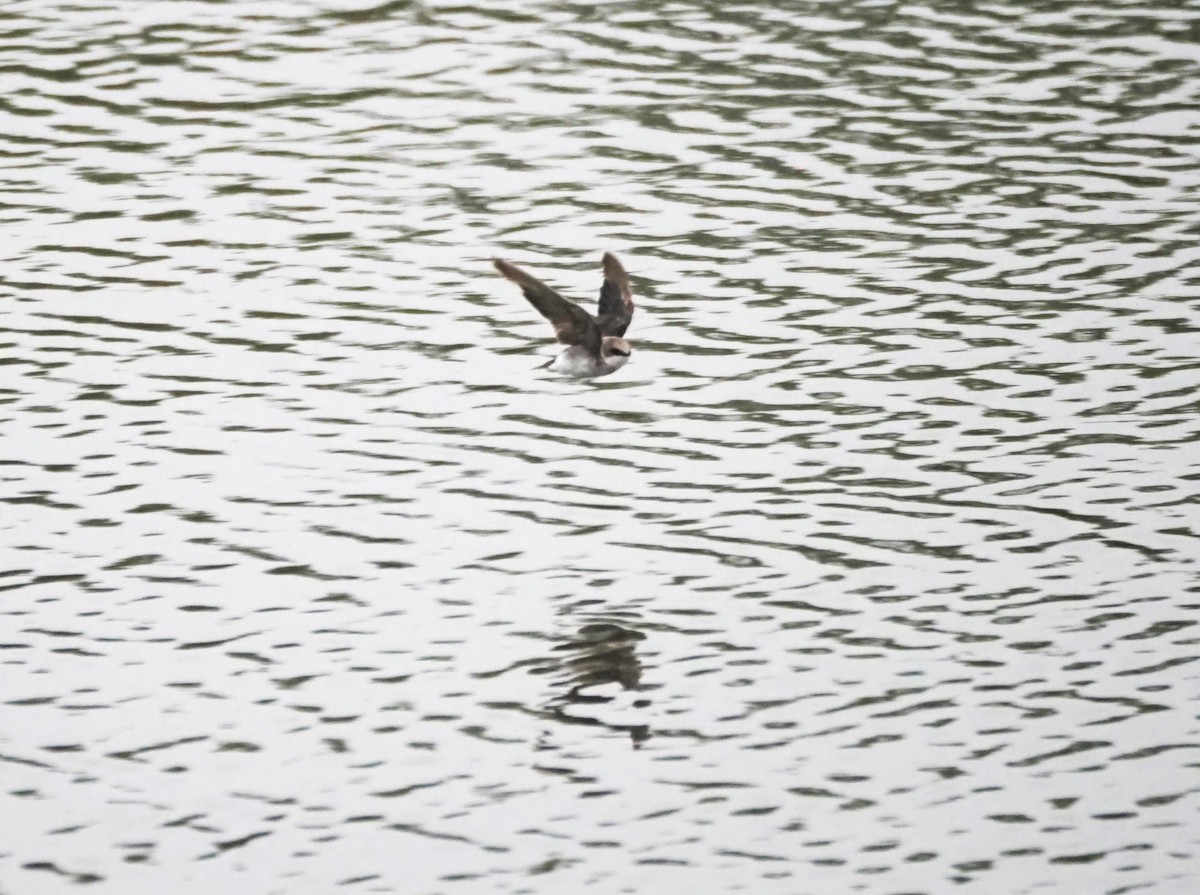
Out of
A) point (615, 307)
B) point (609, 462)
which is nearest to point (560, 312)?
point (615, 307)

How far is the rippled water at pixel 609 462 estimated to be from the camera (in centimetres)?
1420

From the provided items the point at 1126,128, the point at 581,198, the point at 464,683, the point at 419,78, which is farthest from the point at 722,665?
the point at 419,78

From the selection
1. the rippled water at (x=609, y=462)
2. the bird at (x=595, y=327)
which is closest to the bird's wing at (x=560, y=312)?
the bird at (x=595, y=327)

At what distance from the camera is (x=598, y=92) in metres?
30.8

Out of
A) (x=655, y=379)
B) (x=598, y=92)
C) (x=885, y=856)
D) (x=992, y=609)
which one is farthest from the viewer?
(x=598, y=92)

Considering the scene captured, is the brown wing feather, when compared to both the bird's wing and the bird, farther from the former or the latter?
the bird's wing

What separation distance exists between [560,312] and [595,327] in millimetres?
506

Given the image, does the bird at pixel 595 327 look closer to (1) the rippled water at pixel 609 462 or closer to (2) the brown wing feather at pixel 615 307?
(2) the brown wing feather at pixel 615 307

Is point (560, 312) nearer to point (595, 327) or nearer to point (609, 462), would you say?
point (595, 327)

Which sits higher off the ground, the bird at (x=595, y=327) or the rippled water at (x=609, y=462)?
the bird at (x=595, y=327)

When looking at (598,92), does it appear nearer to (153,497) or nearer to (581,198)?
(581,198)

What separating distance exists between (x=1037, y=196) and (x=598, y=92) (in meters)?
7.71

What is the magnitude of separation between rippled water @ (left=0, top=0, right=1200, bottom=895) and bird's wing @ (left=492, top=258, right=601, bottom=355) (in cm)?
156

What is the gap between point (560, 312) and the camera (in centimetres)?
1803
